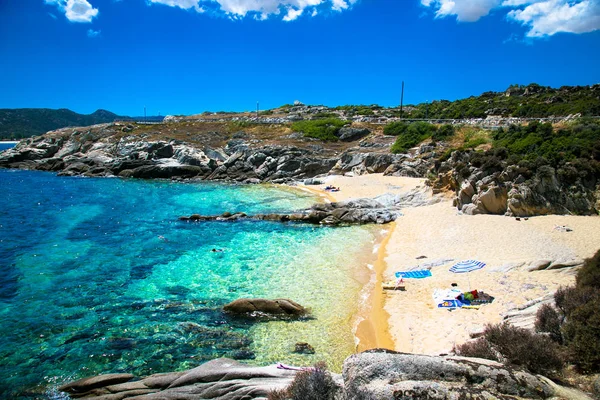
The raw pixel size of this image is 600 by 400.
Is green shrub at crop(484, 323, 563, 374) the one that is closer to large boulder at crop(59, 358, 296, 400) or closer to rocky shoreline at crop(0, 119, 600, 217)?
large boulder at crop(59, 358, 296, 400)

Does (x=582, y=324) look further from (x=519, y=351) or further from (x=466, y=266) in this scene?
(x=466, y=266)

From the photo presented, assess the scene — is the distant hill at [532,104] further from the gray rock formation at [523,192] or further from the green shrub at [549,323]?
the green shrub at [549,323]

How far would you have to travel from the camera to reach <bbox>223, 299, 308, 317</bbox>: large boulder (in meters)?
13.1

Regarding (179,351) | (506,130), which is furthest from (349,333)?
(506,130)

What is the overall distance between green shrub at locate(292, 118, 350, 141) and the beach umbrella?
49074mm

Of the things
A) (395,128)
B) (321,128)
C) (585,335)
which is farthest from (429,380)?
(321,128)

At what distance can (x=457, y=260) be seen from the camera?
16.7m

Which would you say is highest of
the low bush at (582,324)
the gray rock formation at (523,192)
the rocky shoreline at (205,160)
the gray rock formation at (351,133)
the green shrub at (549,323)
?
the gray rock formation at (351,133)

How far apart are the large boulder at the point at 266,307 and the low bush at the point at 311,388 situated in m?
7.14

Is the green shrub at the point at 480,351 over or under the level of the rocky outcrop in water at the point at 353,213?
under

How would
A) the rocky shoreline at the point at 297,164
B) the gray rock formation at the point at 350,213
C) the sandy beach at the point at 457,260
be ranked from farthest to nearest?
the gray rock formation at the point at 350,213 < the rocky shoreline at the point at 297,164 < the sandy beach at the point at 457,260

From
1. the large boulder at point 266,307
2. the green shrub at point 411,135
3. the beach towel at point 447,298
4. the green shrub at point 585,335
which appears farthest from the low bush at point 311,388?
the green shrub at point 411,135

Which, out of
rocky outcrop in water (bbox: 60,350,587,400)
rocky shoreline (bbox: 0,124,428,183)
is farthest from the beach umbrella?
rocky shoreline (bbox: 0,124,428,183)

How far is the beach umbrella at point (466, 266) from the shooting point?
50.4ft
